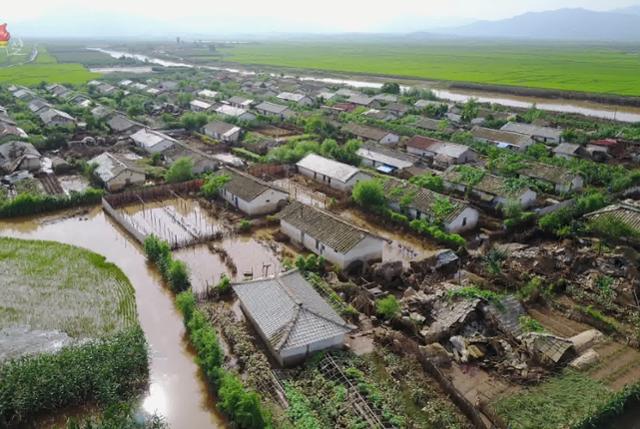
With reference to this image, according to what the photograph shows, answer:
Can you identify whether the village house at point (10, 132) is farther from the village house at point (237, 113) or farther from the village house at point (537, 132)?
the village house at point (537, 132)

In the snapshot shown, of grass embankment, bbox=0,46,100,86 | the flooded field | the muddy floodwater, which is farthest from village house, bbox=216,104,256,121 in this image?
grass embankment, bbox=0,46,100,86

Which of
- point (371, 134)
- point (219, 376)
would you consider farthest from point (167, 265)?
point (371, 134)

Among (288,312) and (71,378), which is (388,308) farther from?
(71,378)

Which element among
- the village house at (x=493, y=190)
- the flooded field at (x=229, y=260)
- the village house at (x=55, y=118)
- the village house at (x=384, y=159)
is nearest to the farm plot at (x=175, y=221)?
the flooded field at (x=229, y=260)

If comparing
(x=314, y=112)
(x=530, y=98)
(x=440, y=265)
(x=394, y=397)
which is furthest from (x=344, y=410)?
(x=530, y=98)

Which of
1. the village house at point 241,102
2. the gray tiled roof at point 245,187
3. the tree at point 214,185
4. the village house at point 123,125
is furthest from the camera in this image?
the village house at point 241,102

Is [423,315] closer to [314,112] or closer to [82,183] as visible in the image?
[82,183]
